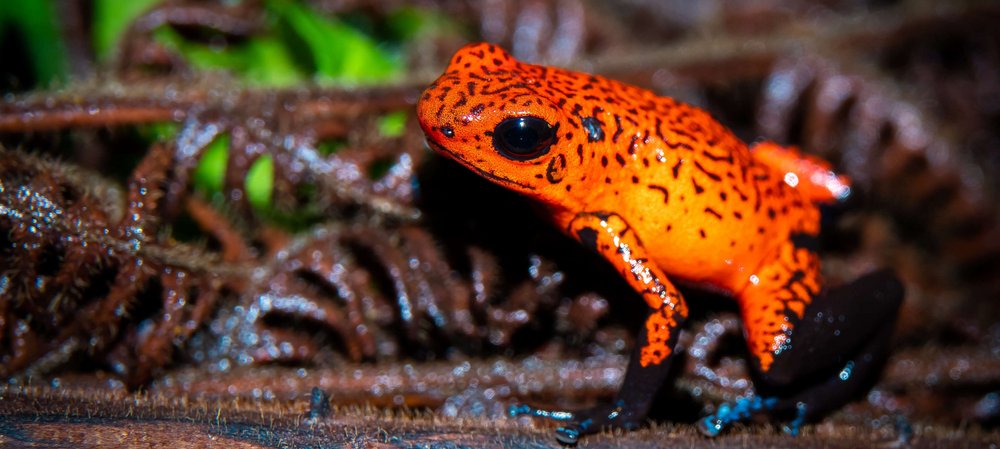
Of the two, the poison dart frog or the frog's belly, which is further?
the frog's belly

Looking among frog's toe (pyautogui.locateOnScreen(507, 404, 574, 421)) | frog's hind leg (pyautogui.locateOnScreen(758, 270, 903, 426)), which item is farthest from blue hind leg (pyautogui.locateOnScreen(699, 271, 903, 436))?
frog's toe (pyautogui.locateOnScreen(507, 404, 574, 421))

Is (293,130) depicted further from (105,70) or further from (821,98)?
(821,98)

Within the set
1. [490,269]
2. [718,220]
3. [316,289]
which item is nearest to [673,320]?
[718,220]

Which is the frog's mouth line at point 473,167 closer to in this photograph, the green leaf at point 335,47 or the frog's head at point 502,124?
the frog's head at point 502,124

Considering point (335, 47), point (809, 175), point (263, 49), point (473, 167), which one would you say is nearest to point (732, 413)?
point (809, 175)

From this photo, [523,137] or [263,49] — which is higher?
[263,49]

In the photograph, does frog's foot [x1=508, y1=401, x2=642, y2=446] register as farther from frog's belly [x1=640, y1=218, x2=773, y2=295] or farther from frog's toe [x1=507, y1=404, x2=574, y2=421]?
frog's belly [x1=640, y1=218, x2=773, y2=295]

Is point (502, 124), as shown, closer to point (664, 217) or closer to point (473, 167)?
point (473, 167)

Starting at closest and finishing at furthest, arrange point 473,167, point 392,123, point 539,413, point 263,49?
point 473,167 < point 539,413 < point 392,123 < point 263,49
